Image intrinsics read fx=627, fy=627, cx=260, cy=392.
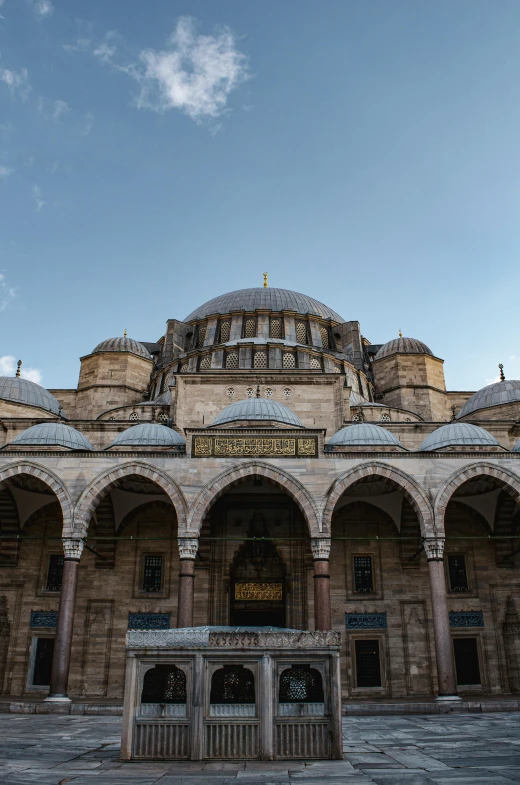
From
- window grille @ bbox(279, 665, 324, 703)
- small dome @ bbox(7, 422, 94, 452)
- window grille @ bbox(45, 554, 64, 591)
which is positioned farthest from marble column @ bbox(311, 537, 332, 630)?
window grille @ bbox(279, 665, 324, 703)

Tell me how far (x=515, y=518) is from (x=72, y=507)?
455 inches

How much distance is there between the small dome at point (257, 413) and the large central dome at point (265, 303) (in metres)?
8.28

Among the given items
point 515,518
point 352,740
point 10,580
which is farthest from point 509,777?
point 10,580

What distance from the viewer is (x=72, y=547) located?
45.2 ft

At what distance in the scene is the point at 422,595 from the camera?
1630 centimetres

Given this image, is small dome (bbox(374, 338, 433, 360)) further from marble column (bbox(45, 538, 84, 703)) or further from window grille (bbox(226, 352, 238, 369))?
marble column (bbox(45, 538, 84, 703))

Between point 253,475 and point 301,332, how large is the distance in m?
10.9

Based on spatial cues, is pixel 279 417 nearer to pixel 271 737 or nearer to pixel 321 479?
pixel 321 479

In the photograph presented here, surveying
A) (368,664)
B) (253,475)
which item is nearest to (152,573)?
(253,475)

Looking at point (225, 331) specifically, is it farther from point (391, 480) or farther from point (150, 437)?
point (391, 480)

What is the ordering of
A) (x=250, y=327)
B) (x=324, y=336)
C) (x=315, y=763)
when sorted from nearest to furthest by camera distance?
(x=315, y=763) < (x=250, y=327) < (x=324, y=336)

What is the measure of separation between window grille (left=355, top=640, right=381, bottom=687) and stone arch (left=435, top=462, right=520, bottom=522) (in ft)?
14.5

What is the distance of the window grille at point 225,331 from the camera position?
23.8 meters

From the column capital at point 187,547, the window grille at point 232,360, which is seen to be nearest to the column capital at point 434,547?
the column capital at point 187,547
